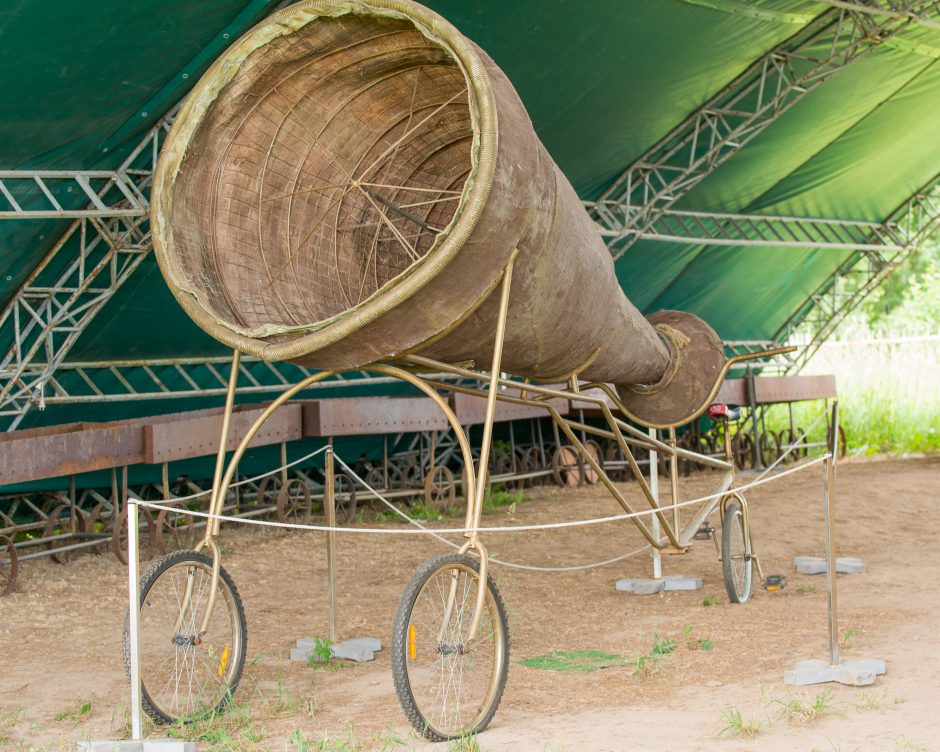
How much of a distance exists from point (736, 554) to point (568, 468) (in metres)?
7.51

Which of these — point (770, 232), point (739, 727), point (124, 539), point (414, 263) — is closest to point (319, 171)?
point (414, 263)

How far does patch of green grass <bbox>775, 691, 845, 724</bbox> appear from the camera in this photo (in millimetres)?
4094

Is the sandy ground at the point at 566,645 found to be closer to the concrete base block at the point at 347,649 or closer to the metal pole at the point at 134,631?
the concrete base block at the point at 347,649

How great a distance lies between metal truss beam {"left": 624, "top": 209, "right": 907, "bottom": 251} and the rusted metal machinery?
21.3ft

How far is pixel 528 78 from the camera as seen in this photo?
9227 mm

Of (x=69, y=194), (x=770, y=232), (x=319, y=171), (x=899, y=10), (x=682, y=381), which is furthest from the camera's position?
(x=770, y=232)

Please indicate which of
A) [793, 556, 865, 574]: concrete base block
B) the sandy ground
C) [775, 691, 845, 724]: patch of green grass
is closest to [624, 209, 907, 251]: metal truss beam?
the sandy ground

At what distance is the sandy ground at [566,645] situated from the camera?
13.4 feet

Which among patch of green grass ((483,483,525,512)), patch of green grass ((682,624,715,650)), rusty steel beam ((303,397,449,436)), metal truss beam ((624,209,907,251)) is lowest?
patch of green grass ((483,483,525,512))

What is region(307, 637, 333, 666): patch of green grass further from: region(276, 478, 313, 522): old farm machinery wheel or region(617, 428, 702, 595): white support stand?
region(276, 478, 313, 522): old farm machinery wheel

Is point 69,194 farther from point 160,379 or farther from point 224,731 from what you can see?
point 224,731

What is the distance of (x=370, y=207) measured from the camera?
198 inches

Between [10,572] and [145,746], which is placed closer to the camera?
[145,746]

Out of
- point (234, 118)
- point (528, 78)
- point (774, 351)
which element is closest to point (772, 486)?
point (528, 78)
